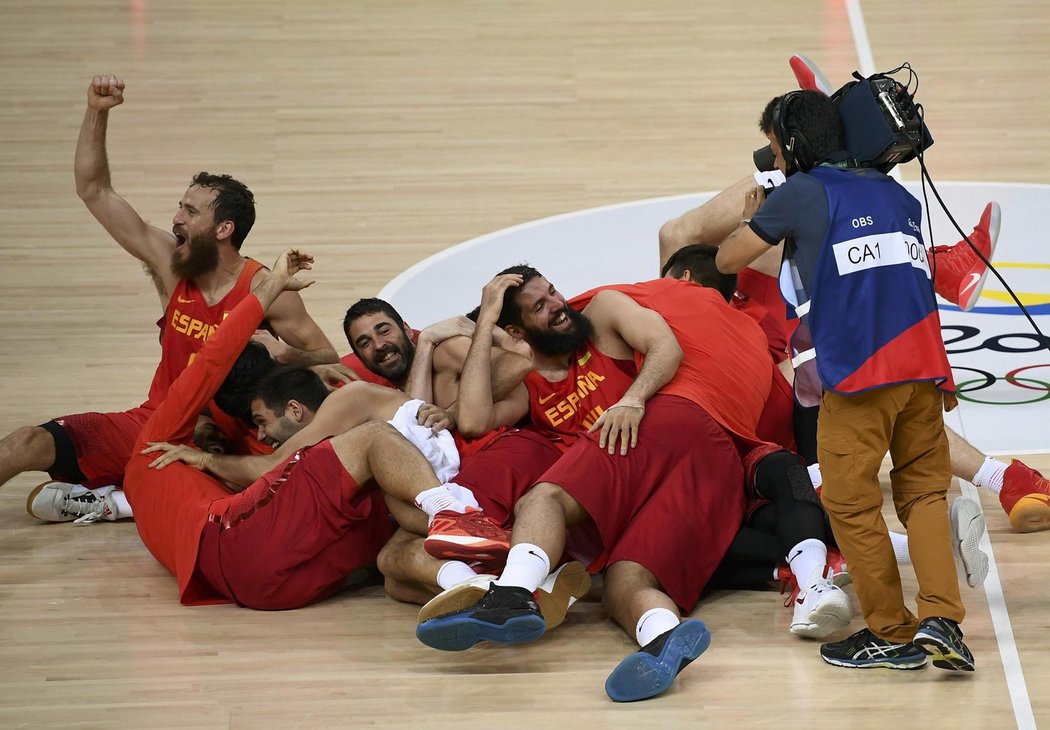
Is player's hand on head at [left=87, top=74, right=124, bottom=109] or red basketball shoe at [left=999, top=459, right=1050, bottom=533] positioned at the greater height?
player's hand on head at [left=87, top=74, right=124, bottom=109]

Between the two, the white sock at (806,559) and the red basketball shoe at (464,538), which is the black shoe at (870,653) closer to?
the white sock at (806,559)

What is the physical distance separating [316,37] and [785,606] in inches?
268

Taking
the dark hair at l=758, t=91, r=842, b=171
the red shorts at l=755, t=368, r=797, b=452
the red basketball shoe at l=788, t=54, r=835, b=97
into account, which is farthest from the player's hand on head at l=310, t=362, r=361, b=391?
the dark hair at l=758, t=91, r=842, b=171

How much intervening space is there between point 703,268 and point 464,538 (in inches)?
71.0

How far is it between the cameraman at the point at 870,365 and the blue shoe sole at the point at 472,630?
35.7 inches

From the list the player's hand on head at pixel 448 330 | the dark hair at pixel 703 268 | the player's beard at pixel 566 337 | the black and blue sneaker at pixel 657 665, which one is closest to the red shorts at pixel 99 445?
the player's hand on head at pixel 448 330

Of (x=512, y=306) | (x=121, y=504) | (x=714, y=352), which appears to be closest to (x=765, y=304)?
(x=714, y=352)

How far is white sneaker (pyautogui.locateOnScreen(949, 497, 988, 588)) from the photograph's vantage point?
425 centimetres

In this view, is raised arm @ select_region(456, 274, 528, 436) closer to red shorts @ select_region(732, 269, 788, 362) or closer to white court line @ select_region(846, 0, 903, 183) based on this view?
red shorts @ select_region(732, 269, 788, 362)

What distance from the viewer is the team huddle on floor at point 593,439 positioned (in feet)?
13.7

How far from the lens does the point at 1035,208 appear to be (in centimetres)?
814

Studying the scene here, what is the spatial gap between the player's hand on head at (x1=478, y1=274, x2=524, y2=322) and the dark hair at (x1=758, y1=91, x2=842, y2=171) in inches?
55.3

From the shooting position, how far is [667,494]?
480 centimetres

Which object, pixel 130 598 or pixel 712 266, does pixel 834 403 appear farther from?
pixel 130 598
